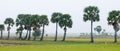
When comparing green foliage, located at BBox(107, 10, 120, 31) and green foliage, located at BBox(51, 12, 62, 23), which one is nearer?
green foliage, located at BBox(107, 10, 120, 31)

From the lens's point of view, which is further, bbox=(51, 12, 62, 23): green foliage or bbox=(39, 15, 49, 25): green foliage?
bbox=(39, 15, 49, 25): green foliage

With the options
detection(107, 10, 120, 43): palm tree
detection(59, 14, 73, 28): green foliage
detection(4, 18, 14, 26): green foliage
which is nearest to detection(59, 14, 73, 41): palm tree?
detection(59, 14, 73, 28): green foliage

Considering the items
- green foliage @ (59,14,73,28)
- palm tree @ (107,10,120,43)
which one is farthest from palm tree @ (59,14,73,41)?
palm tree @ (107,10,120,43)

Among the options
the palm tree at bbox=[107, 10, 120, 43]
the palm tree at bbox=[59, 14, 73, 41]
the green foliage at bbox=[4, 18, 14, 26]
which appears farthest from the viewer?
the green foliage at bbox=[4, 18, 14, 26]

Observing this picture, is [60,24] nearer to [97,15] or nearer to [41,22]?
[41,22]

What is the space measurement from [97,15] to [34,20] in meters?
30.7

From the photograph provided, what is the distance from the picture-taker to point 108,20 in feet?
Result: 318

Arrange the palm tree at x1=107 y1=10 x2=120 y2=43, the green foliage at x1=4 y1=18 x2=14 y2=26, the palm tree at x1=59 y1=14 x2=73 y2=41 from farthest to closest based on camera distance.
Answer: the green foliage at x1=4 y1=18 x2=14 y2=26
the palm tree at x1=59 y1=14 x2=73 y2=41
the palm tree at x1=107 y1=10 x2=120 y2=43

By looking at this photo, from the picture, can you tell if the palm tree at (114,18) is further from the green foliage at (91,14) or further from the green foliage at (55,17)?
the green foliage at (55,17)

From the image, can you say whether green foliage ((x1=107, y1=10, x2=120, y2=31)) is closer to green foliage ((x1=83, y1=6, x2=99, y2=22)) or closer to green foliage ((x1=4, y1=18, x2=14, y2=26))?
green foliage ((x1=83, y1=6, x2=99, y2=22))

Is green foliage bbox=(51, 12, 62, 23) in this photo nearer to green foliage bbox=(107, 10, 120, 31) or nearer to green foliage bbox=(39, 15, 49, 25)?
green foliage bbox=(39, 15, 49, 25)

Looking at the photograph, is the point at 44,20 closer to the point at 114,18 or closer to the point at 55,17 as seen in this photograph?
the point at 55,17

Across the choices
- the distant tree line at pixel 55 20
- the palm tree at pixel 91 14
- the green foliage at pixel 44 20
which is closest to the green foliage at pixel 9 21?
the distant tree line at pixel 55 20

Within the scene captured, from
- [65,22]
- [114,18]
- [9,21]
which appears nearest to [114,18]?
[114,18]
